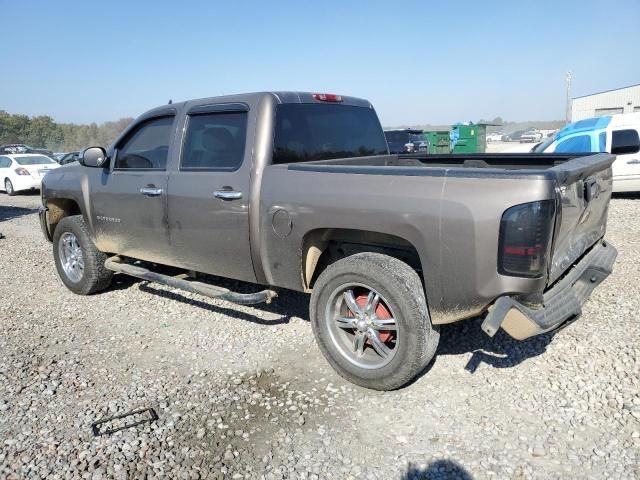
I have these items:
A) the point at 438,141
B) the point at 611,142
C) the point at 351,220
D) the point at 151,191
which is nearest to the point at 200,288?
the point at 151,191

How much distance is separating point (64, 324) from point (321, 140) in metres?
2.99

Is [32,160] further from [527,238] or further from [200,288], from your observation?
[527,238]

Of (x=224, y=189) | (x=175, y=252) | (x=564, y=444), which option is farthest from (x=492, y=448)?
(x=175, y=252)

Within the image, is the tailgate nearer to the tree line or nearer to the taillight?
the taillight

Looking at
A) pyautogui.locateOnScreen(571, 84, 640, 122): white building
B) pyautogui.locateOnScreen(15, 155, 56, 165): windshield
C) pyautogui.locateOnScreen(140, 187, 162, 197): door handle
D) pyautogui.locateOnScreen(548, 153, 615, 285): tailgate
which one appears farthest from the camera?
pyautogui.locateOnScreen(571, 84, 640, 122): white building

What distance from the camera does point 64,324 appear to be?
15.5 ft

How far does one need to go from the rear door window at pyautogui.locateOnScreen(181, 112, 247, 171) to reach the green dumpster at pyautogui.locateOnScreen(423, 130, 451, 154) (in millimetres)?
21813

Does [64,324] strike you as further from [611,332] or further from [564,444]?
[611,332]

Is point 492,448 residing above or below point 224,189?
below

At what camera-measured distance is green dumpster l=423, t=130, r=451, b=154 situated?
25.0m

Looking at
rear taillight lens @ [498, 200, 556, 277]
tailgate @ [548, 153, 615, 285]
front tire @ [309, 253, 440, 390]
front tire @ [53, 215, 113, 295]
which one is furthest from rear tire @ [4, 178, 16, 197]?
rear taillight lens @ [498, 200, 556, 277]

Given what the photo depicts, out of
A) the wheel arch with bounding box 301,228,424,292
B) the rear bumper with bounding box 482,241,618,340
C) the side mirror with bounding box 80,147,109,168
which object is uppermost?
the side mirror with bounding box 80,147,109,168

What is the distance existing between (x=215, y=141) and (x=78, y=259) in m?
2.57

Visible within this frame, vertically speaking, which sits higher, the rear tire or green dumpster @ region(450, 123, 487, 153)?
green dumpster @ region(450, 123, 487, 153)
